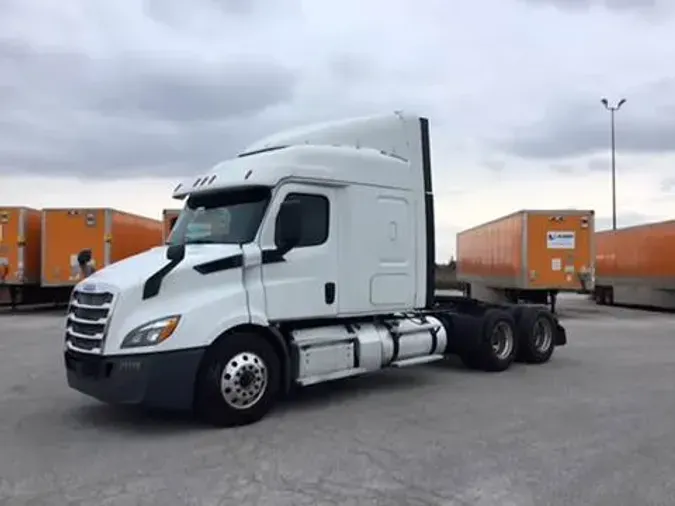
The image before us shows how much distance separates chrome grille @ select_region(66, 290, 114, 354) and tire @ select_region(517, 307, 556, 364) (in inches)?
286

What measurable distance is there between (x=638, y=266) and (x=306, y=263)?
23654mm

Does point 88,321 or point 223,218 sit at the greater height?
point 223,218

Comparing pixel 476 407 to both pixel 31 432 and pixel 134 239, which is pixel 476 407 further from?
pixel 134 239

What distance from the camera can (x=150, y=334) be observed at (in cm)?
723

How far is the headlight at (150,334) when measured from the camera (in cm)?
721

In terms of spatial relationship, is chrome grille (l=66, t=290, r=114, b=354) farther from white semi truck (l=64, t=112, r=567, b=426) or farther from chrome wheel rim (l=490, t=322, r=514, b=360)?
chrome wheel rim (l=490, t=322, r=514, b=360)

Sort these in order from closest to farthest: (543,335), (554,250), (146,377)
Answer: (146,377), (543,335), (554,250)

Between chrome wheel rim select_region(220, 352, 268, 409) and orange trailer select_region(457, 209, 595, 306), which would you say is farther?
orange trailer select_region(457, 209, 595, 306)

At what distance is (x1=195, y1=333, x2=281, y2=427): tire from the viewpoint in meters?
7.46

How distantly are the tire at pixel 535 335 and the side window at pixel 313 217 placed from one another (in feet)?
16.0

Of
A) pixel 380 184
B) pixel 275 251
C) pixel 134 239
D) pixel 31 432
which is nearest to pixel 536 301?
pixel 134 239

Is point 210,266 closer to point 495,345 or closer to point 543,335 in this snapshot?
point 495,345

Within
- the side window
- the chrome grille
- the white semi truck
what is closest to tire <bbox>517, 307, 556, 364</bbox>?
the white semi truck

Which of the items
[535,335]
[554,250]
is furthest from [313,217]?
[554,250]
